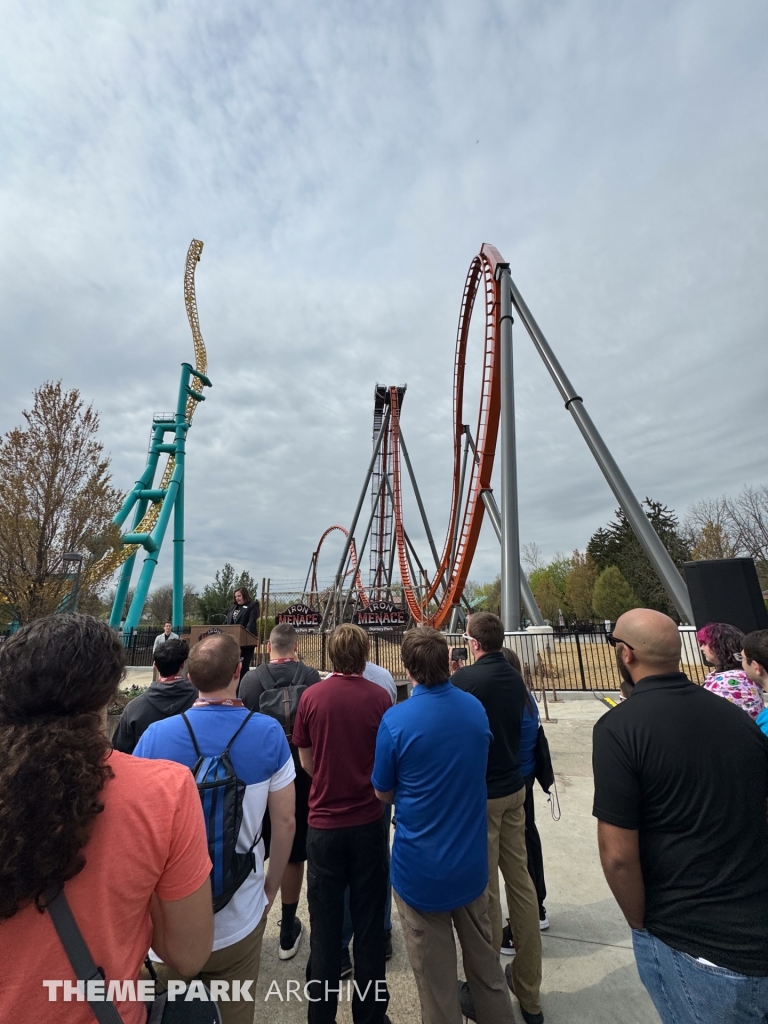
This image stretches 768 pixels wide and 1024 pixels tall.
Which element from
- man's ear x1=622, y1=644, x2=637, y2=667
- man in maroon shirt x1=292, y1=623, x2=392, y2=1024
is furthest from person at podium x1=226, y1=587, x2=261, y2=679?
man's ear x1=622, y1=644, x2=637, y2=667

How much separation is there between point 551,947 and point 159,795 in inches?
115

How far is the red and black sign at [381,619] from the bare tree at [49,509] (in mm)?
11918

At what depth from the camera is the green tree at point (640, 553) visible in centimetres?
3011

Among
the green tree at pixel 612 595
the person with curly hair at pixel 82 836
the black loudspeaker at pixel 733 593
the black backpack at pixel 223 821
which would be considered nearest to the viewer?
the person with curly hair at pixel 82 836

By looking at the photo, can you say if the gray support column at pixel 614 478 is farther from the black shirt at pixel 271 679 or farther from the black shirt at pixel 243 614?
the black shirt at pixel 271 679

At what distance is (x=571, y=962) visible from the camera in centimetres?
260

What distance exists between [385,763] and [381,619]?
2121 cm

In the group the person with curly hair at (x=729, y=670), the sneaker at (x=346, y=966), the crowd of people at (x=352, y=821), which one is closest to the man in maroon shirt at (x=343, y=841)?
the crowd of people at (x=352, y=821)

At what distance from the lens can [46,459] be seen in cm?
1180

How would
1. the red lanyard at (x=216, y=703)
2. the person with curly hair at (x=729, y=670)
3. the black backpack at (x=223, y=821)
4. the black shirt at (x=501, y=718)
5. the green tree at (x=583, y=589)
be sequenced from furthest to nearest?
1. the green tree at (x=583, y=589)
2. the person with curly hair at (x=729, y=670)
3. the black shirt at (x=501, y=718)
4. the red lanyard at (x=216, y=703)
5. the black backpack at (x=223, y=821)

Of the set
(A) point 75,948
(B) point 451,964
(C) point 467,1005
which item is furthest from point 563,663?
(A) point 75,948

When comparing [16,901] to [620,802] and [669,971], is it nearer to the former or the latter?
[620,802]

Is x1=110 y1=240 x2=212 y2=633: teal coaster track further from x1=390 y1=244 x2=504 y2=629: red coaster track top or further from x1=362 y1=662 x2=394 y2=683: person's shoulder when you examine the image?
x1=362 y1=662 x2=394 y2=683: person's shoulder

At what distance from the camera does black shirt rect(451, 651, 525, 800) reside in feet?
8.28
